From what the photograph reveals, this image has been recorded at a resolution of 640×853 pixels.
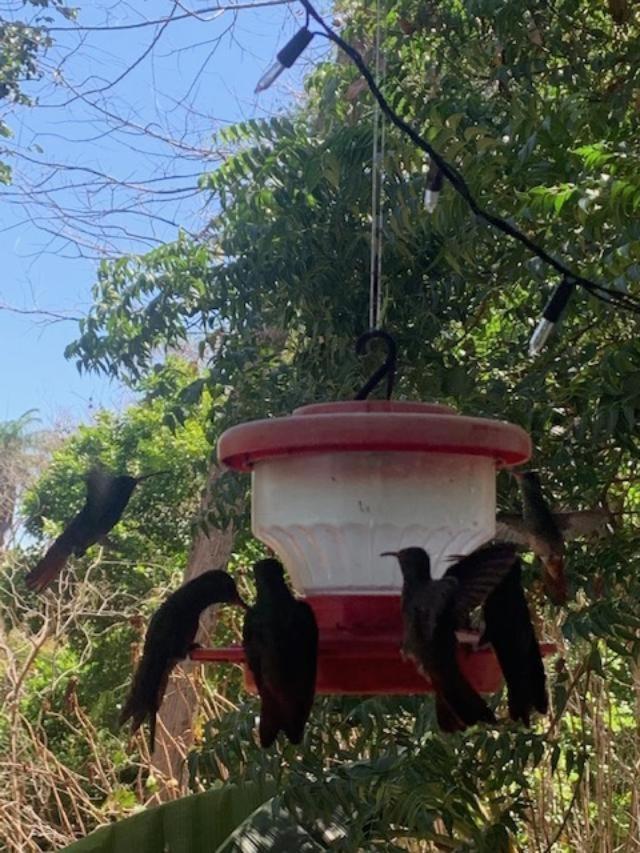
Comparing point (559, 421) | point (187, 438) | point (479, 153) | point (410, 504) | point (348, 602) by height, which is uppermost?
point (187, 438)

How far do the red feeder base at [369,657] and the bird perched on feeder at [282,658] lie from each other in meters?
0.07

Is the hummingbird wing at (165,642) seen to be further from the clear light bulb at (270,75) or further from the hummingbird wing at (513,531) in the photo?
the hummingbird wing at (513,531)

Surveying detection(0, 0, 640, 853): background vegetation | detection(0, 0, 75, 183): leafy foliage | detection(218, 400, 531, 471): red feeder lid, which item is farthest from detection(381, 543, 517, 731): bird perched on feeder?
detection(0, 0, 75, 183): leafy foliage

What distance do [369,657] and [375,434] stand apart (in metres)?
0.20

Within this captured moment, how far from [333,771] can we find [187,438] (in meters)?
3.44

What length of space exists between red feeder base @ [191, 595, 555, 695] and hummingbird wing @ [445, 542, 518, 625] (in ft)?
0.30

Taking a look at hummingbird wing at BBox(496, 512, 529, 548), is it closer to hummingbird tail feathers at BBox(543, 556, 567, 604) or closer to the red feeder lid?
hummingbird tail feathers at BBox(543, 556, 567, 604)

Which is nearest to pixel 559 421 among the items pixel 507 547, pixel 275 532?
pixel 275 532

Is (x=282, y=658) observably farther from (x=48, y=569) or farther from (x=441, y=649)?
(x=48, y=569)

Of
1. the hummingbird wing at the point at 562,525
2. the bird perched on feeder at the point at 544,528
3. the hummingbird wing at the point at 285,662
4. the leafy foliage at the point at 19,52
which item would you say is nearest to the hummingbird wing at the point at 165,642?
the hummingbird wing at the point at 285,662

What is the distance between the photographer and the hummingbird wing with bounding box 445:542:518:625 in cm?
97

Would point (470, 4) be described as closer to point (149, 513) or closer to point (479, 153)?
point (479, 153)

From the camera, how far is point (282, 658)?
3.15ft

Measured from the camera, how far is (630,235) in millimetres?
1511
